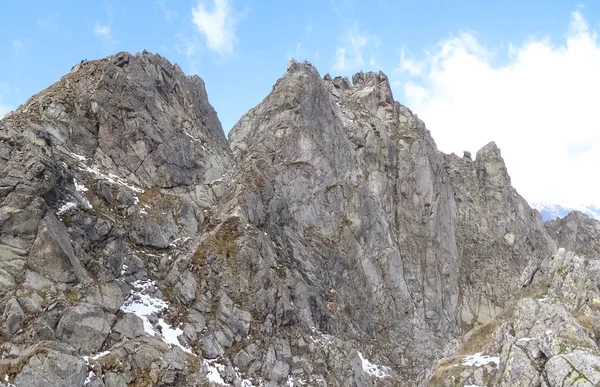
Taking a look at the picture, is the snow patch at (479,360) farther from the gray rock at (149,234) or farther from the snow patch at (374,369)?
the gray rock at (149,234)

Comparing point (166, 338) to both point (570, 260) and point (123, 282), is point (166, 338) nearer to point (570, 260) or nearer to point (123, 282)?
point (123, 282)

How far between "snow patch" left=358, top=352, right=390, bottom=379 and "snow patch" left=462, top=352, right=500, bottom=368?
1893 centimetres

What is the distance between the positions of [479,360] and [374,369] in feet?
68.3

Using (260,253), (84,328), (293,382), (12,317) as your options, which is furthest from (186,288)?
(12,317)

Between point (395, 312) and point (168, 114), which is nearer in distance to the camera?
point (168, 114)

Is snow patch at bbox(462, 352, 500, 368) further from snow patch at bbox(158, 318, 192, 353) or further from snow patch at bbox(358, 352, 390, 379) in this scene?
snow patch at bbox(358, 352, 390, 379)

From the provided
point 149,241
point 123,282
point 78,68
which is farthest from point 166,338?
point 78,68

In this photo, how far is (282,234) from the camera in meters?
40.6

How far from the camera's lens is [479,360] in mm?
19781

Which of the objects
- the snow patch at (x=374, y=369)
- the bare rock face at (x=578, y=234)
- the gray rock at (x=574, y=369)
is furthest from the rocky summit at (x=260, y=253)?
the bare rock face at (x=578, y=234)

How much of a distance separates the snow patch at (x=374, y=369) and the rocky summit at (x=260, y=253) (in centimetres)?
25

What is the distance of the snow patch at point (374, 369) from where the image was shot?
38.2 meters

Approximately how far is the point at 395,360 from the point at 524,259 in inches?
1337

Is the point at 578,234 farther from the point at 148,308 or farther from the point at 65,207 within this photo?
the point at 65,207
